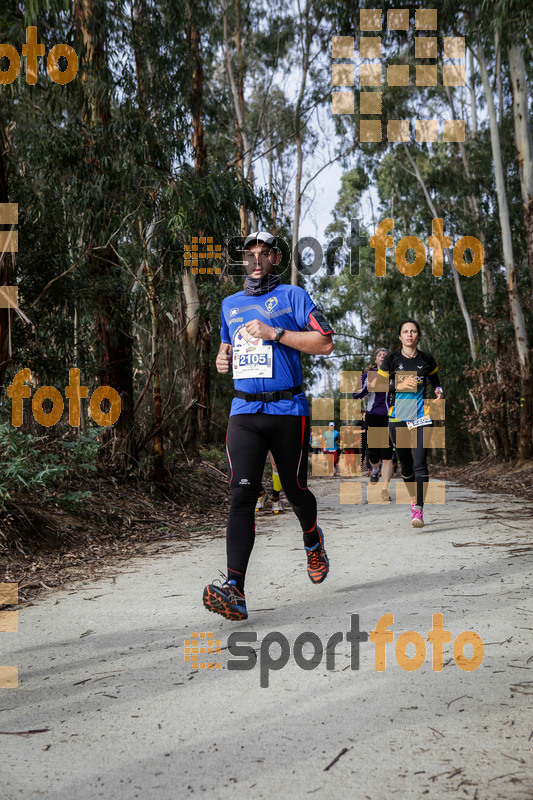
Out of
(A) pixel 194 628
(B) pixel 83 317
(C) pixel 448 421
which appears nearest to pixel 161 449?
(B) pixel 83 317

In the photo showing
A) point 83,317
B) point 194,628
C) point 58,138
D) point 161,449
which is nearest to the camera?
point 194,628

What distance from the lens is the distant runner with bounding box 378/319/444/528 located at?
7.14 metres

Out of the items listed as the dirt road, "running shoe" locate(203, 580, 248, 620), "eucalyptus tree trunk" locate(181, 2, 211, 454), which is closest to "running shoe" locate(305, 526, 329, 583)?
the dirt road

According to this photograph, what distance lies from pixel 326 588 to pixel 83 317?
22.4ft

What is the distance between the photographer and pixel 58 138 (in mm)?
9812

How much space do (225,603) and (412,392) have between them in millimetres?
3846

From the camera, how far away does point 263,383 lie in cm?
420

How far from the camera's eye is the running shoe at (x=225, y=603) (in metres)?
3.84

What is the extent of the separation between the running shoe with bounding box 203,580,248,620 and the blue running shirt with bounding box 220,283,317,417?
957 mm

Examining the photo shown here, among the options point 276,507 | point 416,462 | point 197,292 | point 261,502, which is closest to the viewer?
point 416,462

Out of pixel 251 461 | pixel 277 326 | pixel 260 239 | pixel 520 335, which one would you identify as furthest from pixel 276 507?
pixel 520 335

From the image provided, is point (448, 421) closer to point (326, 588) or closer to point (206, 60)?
point (206, 60)

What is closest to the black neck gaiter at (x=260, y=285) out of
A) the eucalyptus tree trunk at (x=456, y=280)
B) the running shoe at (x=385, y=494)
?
the running shoe at (x=385, y=494)

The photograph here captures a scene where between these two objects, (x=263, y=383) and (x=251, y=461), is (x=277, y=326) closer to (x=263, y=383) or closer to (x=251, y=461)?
(x=263, y=383)
